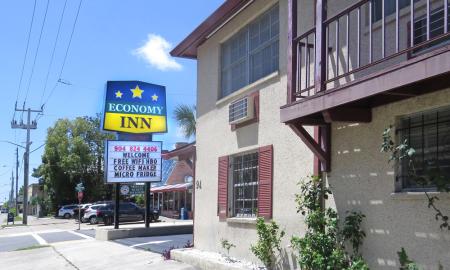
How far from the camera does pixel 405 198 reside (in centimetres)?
685

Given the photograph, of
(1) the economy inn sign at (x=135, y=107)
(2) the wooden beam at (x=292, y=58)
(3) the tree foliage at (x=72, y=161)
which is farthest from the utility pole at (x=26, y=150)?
(2) the wooden beam at (x=292, y=58)

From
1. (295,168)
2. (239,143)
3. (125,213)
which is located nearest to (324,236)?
(295,168)

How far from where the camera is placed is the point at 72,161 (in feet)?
212

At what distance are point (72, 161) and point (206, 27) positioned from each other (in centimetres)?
5420

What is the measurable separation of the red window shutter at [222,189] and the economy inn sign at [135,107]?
1088cm

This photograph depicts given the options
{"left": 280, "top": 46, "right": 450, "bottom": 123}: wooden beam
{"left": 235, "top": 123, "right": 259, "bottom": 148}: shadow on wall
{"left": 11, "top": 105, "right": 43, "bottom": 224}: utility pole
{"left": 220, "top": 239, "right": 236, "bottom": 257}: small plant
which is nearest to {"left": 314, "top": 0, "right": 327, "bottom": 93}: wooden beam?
{"left": 280, "top": 46, "right": 450, "bottom": 123}: wooden beam

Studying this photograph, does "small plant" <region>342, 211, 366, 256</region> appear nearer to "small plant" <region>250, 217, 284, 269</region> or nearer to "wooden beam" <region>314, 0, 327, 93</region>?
"wooden beam" <region>314, 0, 327, 93</region>

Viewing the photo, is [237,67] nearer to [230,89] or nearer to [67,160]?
[230,89]

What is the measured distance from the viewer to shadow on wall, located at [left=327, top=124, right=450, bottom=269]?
650cm

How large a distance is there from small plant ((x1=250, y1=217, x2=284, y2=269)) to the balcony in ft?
8.34

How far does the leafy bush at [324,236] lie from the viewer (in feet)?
25.3

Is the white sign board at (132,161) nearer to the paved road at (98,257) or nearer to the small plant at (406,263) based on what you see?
the paved road at (98,257)

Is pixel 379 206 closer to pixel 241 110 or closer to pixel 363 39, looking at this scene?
pixel 363 39

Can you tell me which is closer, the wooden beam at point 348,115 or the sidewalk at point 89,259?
the wooden beam at point 348,115
